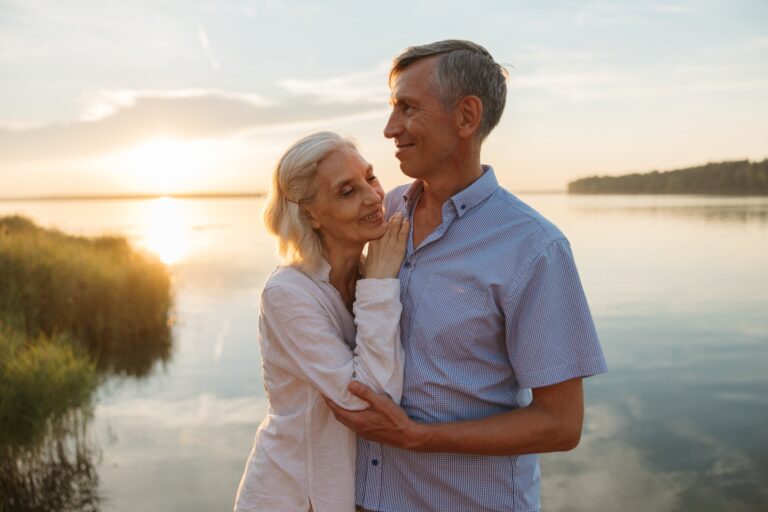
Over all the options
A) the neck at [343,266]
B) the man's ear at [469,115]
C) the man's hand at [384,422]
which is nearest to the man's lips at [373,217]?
the neck at [343,266]

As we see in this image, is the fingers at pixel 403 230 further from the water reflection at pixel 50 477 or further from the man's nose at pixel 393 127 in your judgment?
the water reflection at pixel 50 477

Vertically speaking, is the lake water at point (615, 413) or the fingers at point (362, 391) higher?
the fingers at point (362, 391)

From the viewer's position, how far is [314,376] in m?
2.24

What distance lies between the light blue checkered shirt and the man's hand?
0.42ft

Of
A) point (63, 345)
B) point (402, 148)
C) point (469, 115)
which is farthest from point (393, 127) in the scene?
point (63, 345)

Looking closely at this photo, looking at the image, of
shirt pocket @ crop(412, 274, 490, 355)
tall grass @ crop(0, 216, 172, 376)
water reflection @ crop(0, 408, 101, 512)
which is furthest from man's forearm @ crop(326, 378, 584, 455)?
tall grass @ crop(0, 216, 172, 376)

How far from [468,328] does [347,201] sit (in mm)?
567

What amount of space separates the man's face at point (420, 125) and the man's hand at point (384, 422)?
79 centimetres

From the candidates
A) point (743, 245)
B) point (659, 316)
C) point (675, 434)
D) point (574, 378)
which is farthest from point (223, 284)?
point (574, 378)

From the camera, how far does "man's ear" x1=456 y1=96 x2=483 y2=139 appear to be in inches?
97.1

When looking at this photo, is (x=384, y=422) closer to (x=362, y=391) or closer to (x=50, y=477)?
(x=362, y=391)

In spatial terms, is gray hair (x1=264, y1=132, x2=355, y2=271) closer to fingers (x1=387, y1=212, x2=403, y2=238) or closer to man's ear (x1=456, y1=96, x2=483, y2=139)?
fingers (x1=387, y1=212, x2=403, y2=238)

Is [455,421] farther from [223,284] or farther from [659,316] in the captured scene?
[223,284]

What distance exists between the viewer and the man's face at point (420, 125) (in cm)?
247
